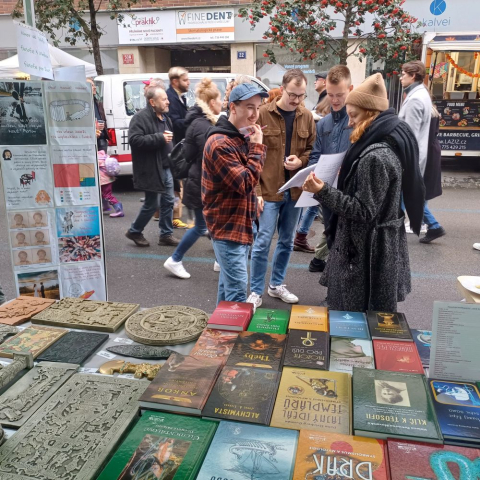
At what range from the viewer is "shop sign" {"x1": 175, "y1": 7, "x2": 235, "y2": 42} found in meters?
13.4

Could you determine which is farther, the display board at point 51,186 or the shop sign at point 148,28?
the shop sign at point 148,28

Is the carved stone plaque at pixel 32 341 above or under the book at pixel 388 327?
under

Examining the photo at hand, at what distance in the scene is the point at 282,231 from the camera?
12.6ft

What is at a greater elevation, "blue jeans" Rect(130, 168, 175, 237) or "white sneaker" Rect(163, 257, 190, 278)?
"blue jeans" Rect(130, 168, 175, 237)

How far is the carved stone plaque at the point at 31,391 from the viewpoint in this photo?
1.35 m

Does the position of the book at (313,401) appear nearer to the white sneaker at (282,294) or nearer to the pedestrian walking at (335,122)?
the pedestrian walking at (335,122)

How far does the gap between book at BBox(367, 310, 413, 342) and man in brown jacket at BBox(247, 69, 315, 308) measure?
1.81 metres

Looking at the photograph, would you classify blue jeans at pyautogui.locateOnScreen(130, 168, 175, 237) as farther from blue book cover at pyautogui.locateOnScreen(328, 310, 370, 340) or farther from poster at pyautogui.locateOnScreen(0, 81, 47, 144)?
blue book cover at pyautogui.locateOnScreen(328, 310, 370, 340)

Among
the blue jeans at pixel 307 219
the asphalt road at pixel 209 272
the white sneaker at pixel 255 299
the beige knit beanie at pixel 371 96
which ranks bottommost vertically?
the asphalt road at pixel 209 272

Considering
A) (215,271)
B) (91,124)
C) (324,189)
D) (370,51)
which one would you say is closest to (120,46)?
(370,51)

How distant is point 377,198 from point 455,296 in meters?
2.39

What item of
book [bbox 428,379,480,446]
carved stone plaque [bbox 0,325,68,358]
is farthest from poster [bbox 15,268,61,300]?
book [bbox 428,379,480,446]

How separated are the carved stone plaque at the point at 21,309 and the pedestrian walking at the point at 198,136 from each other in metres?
2.10

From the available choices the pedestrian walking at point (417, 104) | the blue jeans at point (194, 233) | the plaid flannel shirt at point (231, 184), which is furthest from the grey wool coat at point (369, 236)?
the pedestrian walking at point (417, 104)
